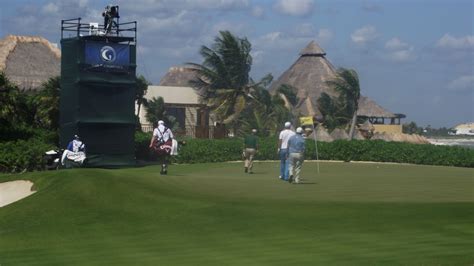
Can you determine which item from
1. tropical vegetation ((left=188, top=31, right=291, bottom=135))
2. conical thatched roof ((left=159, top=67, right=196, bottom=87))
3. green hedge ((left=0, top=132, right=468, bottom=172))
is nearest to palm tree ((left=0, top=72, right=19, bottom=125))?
green hedge ((left=0, top=132, right=468, bottom=172))

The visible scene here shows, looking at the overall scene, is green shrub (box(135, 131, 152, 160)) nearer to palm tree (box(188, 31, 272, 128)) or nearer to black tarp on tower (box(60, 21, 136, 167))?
black tarp on tower (box(60, 21, 136, 167))

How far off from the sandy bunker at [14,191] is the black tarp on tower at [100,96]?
539 inches

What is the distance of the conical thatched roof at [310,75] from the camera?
3217 inches

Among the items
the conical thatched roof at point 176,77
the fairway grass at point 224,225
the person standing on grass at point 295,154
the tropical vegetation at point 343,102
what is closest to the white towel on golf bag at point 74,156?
the fairway grass at point 224,225

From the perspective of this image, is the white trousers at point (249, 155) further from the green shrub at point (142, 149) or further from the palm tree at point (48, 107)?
the palm tree at point (48, 107)

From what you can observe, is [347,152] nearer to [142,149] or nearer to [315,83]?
[142,149]

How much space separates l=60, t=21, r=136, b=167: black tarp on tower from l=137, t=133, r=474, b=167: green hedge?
589 cm

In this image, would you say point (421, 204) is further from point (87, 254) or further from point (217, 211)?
point (87, 254)

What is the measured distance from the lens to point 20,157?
3703 cm

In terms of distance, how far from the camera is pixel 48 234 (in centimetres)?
1697

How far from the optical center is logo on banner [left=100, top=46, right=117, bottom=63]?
38938 millimetres


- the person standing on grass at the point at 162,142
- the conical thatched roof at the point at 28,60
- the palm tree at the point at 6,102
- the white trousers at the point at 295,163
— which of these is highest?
the conical thatched roof at the point at 28,60

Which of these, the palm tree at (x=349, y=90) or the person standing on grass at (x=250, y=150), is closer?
the person standing on grass at (x=250, y=150)

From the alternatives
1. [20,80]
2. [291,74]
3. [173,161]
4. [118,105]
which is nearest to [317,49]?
[291,74]
